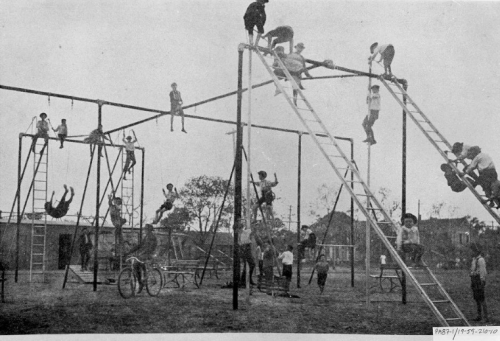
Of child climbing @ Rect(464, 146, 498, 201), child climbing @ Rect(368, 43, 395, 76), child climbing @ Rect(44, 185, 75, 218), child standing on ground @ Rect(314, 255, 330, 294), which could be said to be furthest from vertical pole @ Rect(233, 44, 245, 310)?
child climbing @ Rect(44, 185, 75, 218)

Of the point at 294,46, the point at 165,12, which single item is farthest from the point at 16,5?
the point at 294,46

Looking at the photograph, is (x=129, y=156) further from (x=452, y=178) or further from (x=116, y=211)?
(x=452, y=178)

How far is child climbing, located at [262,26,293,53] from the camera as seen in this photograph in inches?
462

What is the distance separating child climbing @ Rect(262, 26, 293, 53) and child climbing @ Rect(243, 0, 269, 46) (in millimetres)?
265

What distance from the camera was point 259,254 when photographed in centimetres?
1933

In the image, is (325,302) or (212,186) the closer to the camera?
(325,302)

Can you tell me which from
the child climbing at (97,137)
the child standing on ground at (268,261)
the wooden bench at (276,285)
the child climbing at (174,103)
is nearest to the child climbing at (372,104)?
the child standing on ground at (268,261)

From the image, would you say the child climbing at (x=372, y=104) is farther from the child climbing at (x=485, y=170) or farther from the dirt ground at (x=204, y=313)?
the dirt ground at (x=204, y=313)

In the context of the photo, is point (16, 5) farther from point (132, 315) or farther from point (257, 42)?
point (132, 315)

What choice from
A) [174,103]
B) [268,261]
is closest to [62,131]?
[174,103]

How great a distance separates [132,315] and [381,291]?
9227mm

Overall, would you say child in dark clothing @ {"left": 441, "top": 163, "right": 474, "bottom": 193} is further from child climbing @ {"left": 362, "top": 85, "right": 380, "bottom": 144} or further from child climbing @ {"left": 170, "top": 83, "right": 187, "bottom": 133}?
child climbing @ {"left": 170, "top": 83, "right": 187, "bottom": 133}

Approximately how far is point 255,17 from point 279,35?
2.66 ft

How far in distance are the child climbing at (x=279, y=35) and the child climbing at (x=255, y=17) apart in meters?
0.26
